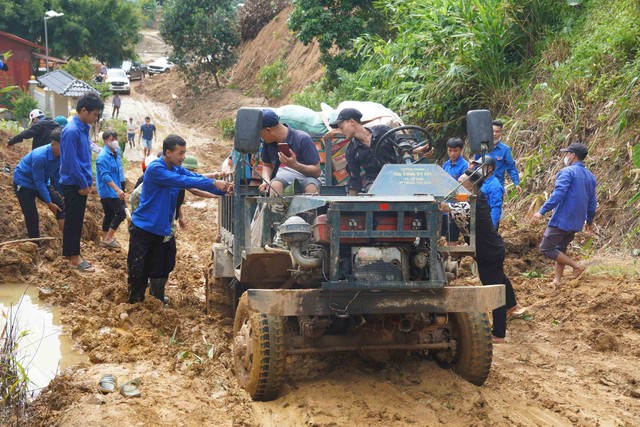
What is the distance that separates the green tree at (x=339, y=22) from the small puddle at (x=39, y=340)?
16.5m

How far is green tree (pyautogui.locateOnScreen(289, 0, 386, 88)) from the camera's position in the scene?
23.6 m

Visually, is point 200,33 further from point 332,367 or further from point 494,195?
point 332,367

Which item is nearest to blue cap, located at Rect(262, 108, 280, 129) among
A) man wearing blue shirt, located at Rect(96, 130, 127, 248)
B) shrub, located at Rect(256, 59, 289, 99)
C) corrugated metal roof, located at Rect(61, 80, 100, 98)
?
man wearing blue shirt, located at Rect(96, 130, 127, 248)

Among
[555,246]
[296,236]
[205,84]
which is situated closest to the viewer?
[296,236]

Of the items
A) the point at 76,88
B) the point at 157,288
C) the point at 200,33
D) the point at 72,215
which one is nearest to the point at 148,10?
the point at 200,33

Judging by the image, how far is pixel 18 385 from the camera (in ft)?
16.9

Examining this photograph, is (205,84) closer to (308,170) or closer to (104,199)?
(104,199)

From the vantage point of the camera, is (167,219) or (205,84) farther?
(205,84)

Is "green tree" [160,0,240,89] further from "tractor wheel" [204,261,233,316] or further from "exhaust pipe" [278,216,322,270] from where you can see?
"exhaust pipe" [278,216,322,270]

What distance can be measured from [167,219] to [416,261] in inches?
133

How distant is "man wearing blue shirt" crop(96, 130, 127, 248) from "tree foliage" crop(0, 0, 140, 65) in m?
35.4

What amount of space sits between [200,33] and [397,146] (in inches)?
1376

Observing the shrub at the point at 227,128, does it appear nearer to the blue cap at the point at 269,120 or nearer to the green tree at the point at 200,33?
the green tree at the point at 200,33

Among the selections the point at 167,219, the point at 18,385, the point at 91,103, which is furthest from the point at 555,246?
the point at 18,385
